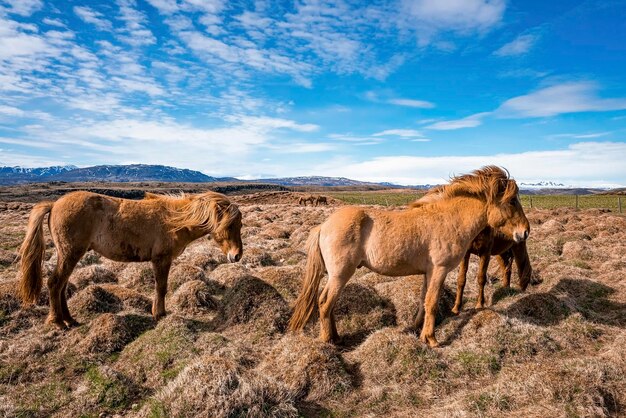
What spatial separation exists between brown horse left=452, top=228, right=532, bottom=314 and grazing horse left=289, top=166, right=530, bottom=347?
95cm

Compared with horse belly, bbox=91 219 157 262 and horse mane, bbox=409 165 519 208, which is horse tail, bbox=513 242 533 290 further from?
horse belly, bbox=91 219 157 262

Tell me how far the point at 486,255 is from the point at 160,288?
6226 mm

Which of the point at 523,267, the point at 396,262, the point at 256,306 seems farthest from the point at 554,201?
the point at 256,306

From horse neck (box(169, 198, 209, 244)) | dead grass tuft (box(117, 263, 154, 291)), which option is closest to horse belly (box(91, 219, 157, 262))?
horse neck (box(169, 198, 209, 244))

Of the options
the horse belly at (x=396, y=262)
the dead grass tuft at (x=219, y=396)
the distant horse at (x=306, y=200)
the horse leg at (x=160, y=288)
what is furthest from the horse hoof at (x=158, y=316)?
the distant horse at (x=306, y=200)

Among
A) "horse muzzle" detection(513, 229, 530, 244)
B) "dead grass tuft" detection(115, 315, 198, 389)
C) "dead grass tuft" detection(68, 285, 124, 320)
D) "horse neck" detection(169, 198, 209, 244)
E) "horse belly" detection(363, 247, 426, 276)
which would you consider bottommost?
"dead grass tuft" detection(115, 315, 198, 389)

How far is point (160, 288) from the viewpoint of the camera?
6.86 metres

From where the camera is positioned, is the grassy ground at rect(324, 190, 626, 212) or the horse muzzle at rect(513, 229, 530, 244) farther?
the grassy ground at rect(324, 190, 626, 212)

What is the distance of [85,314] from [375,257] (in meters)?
5.39

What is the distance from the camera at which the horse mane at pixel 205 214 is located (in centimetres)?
708

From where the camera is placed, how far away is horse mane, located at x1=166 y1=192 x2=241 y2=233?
7078mm

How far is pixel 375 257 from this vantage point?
234 inches

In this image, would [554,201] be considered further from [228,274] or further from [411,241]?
[411,241]

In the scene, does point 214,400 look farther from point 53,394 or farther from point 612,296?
point 612,296
